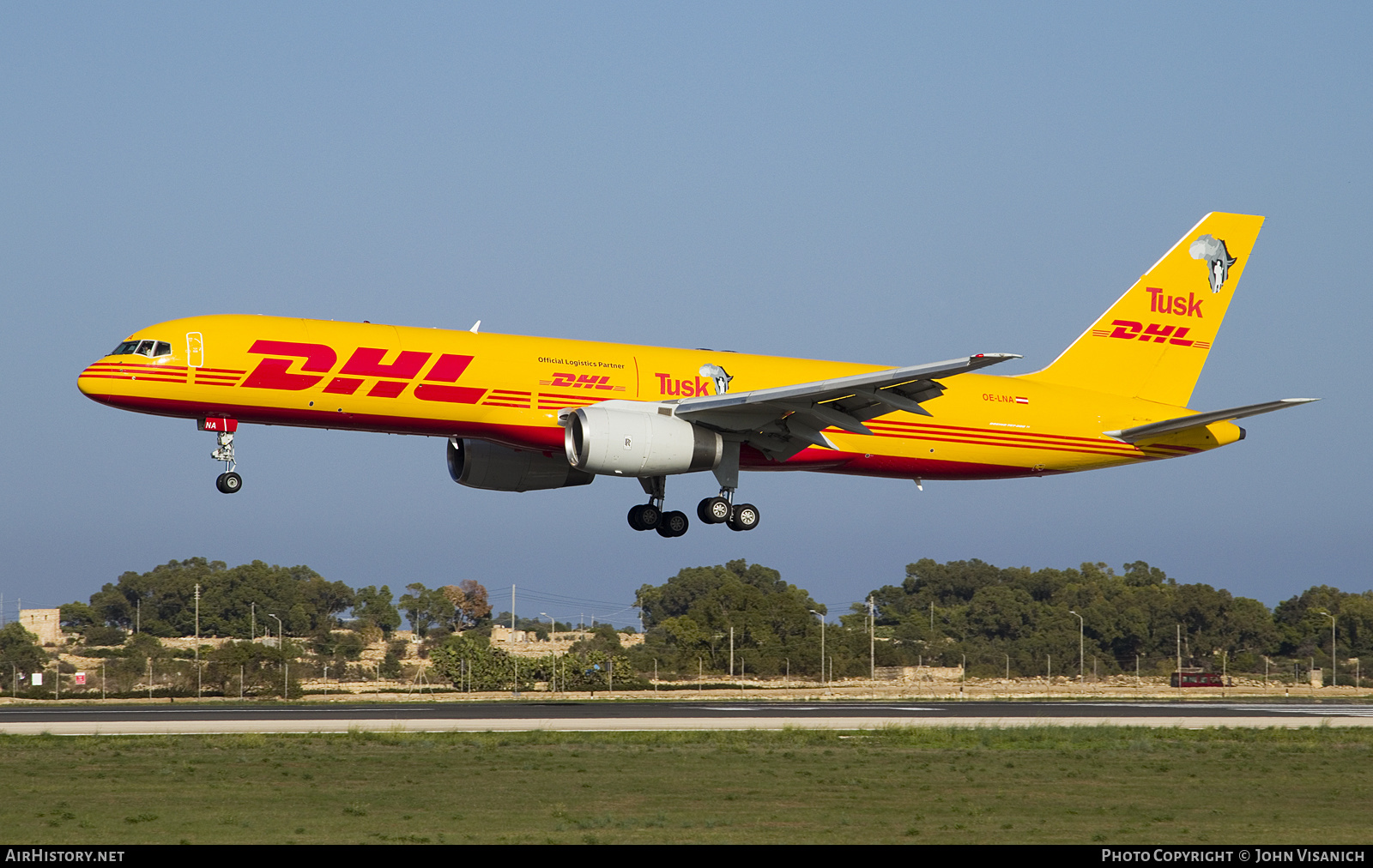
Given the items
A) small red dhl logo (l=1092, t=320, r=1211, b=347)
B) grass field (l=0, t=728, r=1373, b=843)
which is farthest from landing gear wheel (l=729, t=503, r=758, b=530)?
small red dhl logo (l=1092, t=320, r=1211, b=347)

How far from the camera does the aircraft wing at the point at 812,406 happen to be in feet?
124

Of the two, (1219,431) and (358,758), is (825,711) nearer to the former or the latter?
(1219,431)

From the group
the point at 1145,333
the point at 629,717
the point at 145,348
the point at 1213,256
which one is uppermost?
the point at 1213,256

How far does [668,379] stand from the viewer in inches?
1597

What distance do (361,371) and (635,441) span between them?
692 cm

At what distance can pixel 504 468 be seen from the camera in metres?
43.7

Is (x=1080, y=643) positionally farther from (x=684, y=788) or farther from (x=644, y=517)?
(x=684, y=788)

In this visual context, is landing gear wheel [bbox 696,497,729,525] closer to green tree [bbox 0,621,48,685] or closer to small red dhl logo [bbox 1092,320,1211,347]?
small red dhl logo [bbox 1092,320,1211,347]

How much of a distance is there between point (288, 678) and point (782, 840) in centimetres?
6661

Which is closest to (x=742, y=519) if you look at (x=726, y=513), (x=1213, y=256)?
(x=726, y=513)

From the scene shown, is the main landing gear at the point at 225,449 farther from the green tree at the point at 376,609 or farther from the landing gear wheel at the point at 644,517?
the green tree at the point at 376,609

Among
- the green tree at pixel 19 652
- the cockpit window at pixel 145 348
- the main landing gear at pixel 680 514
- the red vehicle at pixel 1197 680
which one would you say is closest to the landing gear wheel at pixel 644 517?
the main landing gear at pixel 680 514

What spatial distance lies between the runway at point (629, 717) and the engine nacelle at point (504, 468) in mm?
6673

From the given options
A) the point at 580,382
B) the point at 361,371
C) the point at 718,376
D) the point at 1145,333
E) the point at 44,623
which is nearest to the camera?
the point at 361,371
